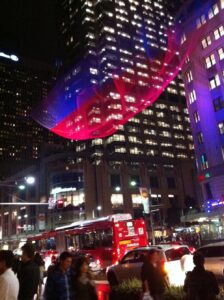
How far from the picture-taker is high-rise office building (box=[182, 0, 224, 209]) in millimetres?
45125

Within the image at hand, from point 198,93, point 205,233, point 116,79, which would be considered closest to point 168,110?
point 116,79

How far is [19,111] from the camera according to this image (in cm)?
17762

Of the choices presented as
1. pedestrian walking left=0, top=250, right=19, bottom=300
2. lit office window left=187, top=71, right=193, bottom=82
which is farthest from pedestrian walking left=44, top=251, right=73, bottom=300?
lit office window left=187, top=71, right=193, bottom=82

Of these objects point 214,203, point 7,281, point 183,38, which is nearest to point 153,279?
point 7,281

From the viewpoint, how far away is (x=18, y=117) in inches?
6909

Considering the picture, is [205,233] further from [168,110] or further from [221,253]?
[168,110]

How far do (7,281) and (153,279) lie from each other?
387 cm

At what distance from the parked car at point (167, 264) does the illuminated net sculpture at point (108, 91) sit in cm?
9501

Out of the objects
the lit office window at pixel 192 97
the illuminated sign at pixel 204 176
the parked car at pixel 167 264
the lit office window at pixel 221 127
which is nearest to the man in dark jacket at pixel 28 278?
the parked car at pixel 167 264

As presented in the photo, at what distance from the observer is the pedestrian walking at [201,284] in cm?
620

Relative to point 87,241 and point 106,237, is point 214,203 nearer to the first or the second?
point 87,241

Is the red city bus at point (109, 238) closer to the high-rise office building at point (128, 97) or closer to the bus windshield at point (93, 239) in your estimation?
the bus windshield at point (93, 239)

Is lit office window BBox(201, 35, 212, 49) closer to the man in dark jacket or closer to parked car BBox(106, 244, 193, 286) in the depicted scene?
parked car BBox(106, 244, 193, 286)

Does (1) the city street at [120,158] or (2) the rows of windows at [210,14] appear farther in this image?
(2) the rows of windows at [210,14]
